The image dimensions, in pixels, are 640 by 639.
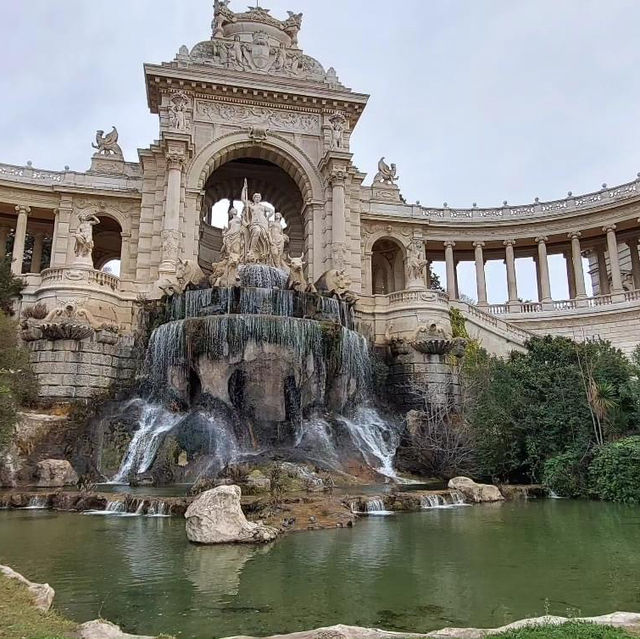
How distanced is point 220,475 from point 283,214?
26.7 m

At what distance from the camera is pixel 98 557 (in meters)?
7.76

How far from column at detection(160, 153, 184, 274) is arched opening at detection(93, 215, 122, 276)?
24.8 feet

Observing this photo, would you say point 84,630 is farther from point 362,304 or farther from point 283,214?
point 283,214

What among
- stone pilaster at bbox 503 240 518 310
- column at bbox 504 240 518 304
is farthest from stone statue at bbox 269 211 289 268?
column at bbox 504 240 518 304

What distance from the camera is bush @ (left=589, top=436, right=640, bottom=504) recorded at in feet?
45.1

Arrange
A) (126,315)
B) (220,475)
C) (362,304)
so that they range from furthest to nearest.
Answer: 1. (362,304)
2. (126,315)
3. (220,475)

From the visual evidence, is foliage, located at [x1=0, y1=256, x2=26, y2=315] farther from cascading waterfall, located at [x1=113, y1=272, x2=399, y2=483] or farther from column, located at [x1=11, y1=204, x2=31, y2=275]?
column, located at [x1=11, y1=204, x2=31, y2=275]

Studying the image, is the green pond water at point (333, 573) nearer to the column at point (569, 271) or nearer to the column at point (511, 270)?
the column at point (511, 270)

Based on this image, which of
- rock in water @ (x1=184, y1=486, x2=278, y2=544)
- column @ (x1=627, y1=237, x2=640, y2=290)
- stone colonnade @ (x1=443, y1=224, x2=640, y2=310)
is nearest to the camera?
rock in water @ (x1=184, y1=486, x2=278, y2=544)

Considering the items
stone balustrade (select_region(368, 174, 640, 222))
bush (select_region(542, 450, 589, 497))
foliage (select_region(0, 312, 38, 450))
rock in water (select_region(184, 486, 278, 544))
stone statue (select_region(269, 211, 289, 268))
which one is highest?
stone balustrade (select_region(368, 174, 640, 222))

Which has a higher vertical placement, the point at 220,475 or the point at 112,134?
the point at 112,134

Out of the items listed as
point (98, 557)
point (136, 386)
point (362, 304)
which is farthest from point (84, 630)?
point (362, 304)

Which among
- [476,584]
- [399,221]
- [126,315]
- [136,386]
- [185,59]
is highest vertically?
[185,59]

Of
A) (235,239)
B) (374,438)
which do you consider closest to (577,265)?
(235,239)
